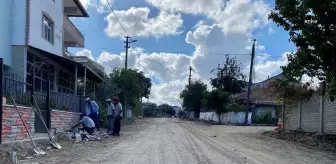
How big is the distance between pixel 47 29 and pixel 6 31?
4324 millimetres

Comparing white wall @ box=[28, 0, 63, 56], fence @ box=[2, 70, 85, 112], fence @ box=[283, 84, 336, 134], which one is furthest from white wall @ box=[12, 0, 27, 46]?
fence @ box=[283, 84, 336, 134]

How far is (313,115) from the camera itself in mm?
18500

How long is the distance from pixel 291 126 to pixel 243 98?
3693 cm

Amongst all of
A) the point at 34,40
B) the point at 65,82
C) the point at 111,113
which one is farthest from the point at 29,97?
the point at 65,82

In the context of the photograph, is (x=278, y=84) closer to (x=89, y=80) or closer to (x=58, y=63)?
(x=58, y=63)

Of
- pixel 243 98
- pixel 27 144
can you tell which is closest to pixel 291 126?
pixel 27 144

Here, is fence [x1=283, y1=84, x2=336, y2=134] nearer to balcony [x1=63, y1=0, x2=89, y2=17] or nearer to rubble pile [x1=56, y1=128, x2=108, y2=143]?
rubble pile [x1=56, y1=128, x2=108, y2=143]

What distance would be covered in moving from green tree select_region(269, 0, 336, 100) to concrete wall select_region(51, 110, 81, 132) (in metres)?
9.25

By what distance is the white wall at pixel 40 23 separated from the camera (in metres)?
20.5

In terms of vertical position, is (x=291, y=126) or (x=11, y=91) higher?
(x=11, y=91)

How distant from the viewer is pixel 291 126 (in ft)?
69.3

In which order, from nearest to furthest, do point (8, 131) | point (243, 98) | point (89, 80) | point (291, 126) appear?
1. point (8, 131)
2. point (291, 126)
3. point (89, 80)
4. point (243, 98)

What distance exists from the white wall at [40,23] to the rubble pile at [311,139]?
13.2 meters

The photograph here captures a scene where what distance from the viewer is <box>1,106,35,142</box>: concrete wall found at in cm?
1058
